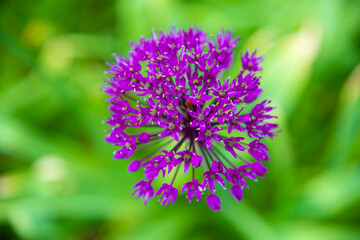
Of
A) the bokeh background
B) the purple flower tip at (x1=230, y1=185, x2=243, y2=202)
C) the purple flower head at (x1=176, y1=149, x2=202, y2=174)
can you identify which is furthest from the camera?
the bokeh background

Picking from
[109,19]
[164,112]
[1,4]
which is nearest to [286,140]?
[164,112]

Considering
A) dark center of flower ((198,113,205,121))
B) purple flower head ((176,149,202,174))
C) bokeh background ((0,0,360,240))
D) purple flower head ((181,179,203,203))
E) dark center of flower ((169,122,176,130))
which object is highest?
bokeh background ((0,0,360,240))

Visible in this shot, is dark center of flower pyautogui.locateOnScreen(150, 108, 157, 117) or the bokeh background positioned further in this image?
the bokeh background

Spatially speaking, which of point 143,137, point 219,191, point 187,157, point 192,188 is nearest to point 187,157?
point 187,157

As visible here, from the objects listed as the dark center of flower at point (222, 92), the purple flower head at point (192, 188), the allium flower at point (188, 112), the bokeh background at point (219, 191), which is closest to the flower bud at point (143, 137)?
the allium flower at point (188, 112)

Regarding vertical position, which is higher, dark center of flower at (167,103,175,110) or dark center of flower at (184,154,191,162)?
dark center of flower at (167,103,175,110)

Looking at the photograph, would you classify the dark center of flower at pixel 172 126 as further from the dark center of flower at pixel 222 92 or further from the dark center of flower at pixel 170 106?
the dark center of flower at pixel 222 92

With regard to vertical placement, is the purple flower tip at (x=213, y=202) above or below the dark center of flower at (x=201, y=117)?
below

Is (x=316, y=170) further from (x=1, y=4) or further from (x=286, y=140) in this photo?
(x=1, y=4)

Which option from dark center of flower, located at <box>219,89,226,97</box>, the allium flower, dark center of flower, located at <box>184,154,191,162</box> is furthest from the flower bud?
dark center of flower, located at <box>219,89,226,97</box>

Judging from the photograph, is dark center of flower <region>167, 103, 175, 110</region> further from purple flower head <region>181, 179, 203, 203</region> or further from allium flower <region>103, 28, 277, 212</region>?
purple flower head <region>181, 179, 203, 203</region>
